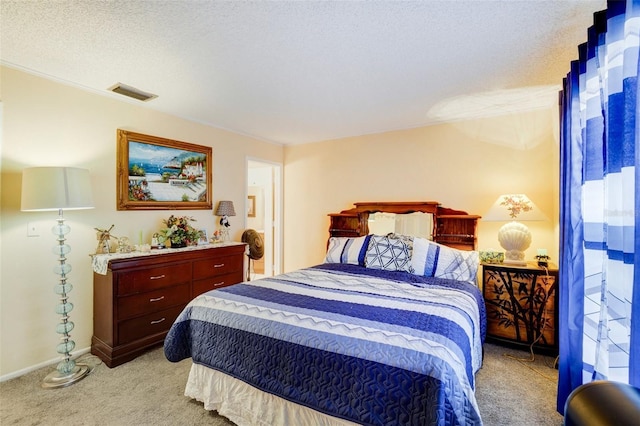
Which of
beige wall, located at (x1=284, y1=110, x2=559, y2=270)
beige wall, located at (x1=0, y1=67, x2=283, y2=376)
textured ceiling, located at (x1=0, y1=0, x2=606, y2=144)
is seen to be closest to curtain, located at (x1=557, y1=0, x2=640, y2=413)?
textured ceiling, located at (x1=0, y1=0, x2=606, y2=144)

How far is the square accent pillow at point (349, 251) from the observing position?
3237 mm

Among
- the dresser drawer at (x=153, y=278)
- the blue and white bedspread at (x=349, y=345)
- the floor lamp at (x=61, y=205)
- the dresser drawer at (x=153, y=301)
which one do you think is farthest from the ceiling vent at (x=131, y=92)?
the blue and white bedspread at (x=349, y=345)

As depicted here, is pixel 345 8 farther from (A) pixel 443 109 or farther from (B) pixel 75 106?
(B) pixel 75 106

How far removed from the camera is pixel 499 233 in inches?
121

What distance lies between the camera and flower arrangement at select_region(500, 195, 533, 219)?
290 cm

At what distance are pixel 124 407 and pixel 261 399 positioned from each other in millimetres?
1067

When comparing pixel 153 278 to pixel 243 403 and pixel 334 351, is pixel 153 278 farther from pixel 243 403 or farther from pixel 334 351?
pixel 334 351

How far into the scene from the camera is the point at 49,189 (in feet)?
7.30

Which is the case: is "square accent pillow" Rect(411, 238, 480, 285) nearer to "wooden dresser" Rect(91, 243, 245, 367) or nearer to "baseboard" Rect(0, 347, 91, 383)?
"wooden dresser" Rect(91, 243, 245, 367)

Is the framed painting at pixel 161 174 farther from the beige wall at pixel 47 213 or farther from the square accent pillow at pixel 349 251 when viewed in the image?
the square accent pillow at pixel 349 251

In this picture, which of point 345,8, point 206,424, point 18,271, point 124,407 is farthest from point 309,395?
point 18,271

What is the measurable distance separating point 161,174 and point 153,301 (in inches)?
55.9

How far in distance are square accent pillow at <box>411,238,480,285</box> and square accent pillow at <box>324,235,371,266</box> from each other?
1.85ft

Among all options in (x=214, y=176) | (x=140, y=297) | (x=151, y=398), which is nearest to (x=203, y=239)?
(x=214, y=176)
